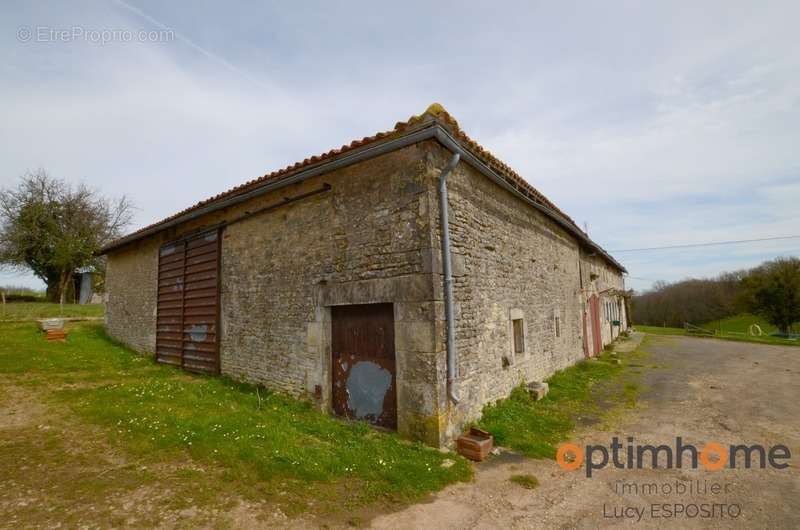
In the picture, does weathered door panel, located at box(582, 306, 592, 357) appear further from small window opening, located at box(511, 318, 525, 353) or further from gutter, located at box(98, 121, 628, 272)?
small window opening, located at box(511, 318, 525, 353)

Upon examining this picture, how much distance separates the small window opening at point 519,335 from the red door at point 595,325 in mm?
7966

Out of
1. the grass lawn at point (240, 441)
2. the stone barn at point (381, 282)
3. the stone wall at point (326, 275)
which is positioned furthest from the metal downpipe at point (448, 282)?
the grass lawn at point (240, 441)

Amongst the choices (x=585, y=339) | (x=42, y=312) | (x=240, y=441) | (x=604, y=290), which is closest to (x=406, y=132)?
(x=240, y=441)

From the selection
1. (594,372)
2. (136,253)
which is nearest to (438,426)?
(594,372)

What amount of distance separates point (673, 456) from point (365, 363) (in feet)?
14.9

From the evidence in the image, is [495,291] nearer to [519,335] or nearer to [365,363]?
[519,335]

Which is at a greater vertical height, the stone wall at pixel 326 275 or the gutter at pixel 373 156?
the gutter at pixel 373 156

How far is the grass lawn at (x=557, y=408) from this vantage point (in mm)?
5562

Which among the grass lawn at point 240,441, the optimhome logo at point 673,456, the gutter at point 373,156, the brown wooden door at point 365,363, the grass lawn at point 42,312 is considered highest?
the gutter at point 373,156

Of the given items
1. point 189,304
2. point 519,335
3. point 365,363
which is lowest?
point 365,363

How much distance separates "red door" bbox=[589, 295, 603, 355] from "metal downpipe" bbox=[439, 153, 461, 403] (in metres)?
11.2

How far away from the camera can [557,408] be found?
23.8 feet

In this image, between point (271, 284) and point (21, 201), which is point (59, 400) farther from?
point (21, 201)

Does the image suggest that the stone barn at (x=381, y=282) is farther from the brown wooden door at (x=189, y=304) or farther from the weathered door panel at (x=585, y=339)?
the weathered door panel at (x=585, y=339)
